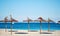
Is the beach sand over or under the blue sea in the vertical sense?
under

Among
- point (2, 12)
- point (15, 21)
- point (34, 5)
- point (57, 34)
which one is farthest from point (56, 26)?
point (2, 12)

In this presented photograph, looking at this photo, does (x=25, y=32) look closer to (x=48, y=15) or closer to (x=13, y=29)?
(x=13, y=29)

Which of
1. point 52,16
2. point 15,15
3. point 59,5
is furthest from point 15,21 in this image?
point 59,5

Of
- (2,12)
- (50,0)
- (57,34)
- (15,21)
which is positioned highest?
(50,0)

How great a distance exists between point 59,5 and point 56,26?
1.65 ft

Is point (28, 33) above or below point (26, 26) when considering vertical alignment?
below

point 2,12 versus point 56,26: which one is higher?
point 2,12

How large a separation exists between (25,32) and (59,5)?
3.37 ft

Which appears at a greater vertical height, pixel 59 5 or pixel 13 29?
pixel 59 5

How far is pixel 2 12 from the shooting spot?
3.47 m

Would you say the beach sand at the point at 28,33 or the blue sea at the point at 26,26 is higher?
the blue sea at the point at 26,26

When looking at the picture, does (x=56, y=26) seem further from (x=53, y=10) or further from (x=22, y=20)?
(x=22, y=20)

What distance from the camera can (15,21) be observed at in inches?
136

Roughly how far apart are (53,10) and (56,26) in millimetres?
387
